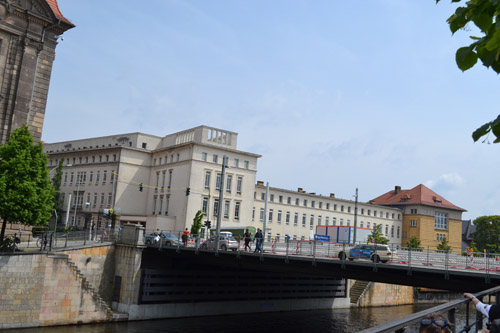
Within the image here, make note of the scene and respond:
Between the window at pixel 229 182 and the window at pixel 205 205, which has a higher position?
the window at pixel 229 182

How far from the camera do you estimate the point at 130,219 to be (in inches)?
2790

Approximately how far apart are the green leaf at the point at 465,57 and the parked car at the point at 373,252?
24.4 metres

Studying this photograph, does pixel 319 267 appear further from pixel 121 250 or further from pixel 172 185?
pixel 172 185

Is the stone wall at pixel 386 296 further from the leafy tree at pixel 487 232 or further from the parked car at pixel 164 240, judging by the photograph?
the leafy tree at pixel 487 232

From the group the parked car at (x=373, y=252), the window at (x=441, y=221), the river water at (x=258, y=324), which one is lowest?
the river water at (x=258, y=324)

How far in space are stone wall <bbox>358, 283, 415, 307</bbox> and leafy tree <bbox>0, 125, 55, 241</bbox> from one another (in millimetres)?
34280

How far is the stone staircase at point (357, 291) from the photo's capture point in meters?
54.1

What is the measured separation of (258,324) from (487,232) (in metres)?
72.1

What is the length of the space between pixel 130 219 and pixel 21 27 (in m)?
37.4

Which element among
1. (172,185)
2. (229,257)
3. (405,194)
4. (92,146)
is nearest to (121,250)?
(229,257)

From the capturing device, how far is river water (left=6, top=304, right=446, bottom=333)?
3397 centimetres

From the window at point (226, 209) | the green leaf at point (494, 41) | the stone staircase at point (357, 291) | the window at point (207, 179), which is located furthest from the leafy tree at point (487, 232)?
the green leaf at point (494, 41)

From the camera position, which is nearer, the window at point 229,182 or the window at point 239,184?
the window at point 229,182

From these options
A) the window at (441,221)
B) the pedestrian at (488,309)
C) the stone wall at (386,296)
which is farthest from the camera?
the window at (441,221)
